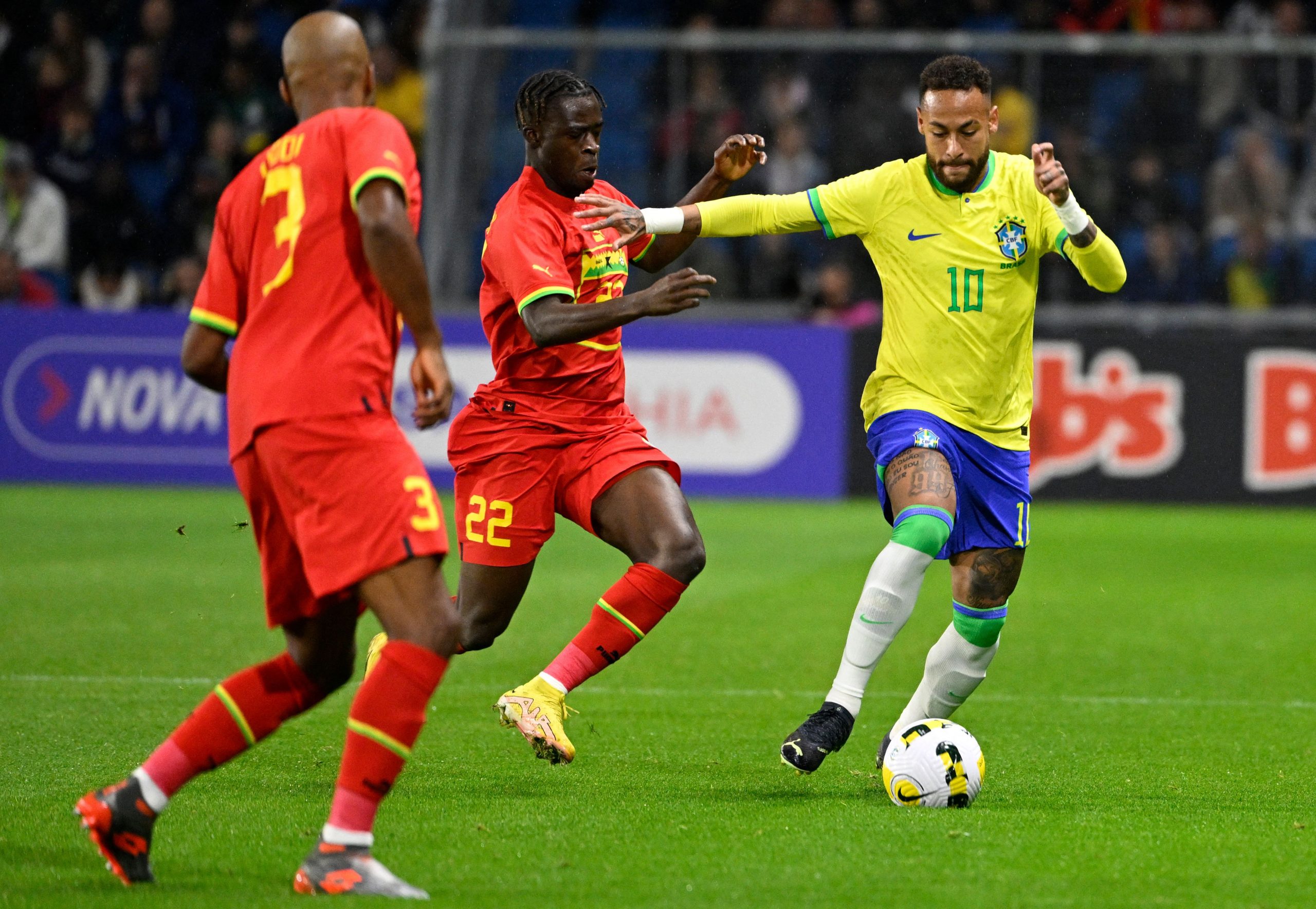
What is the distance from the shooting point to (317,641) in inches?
170

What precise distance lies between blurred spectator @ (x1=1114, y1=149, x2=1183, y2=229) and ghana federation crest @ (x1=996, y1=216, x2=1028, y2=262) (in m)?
10.4

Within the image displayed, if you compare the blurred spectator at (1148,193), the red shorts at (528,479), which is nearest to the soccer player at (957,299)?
the red shorts at (528,479)

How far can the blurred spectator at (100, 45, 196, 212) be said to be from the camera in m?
17.5

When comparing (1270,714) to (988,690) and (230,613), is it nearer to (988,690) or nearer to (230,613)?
(988,690)

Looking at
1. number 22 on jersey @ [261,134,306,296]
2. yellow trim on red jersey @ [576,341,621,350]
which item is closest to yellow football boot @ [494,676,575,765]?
yellow trim on red jersey @ [576,341,621,350]

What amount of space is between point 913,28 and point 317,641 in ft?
46.1

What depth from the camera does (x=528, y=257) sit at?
19.0ft

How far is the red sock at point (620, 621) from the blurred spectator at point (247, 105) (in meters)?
11.9

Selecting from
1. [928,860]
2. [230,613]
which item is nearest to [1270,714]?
[928,860]

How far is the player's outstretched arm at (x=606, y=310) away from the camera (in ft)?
16.8

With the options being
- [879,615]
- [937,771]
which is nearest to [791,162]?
[879,615]

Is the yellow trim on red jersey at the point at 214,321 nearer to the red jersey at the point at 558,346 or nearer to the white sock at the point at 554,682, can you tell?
the red jersey at the point at 558,346

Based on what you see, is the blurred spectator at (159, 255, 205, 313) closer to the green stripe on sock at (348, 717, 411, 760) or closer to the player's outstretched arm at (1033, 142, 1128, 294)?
the player's outstretched arm at (1033, 142, 1128, 294)

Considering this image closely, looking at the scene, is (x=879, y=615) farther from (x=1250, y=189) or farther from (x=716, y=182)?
(x=1250, y=189)
